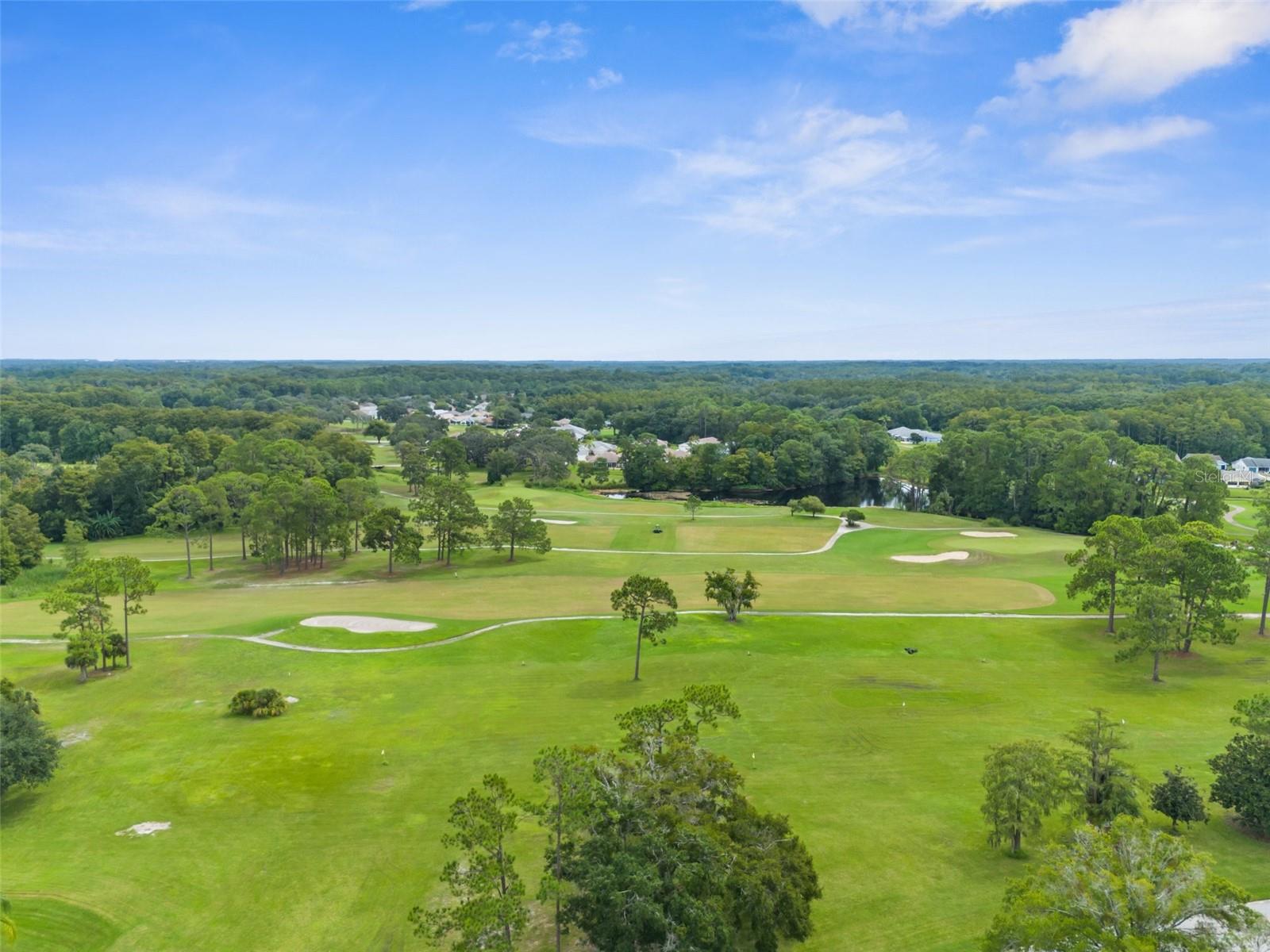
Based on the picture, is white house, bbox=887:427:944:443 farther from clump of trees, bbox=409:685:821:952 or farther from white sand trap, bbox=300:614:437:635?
clump of trees, bbox=409:685:821:952

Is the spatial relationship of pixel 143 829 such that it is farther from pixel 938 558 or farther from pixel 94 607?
pixel 938 558

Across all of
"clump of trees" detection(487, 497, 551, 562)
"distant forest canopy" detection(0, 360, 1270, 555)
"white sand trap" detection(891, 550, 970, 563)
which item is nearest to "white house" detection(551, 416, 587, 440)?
"distant forest canopy" detection(0, 360, 1270, 555)

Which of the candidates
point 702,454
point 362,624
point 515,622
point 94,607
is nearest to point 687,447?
A: point 702,454

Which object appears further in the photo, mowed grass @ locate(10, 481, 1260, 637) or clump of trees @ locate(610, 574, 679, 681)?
mowed grass @ locate(10, 481, 1260, 637)

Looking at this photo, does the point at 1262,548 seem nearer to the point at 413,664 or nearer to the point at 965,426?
the point at 413,664

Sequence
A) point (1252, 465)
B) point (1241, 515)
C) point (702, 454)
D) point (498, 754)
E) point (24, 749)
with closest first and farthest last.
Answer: point (24, 749) → point (498, 754) → point (1241, 515) → point (1252, 465) → point (702, 454)

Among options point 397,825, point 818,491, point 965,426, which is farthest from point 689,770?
point 965,426
